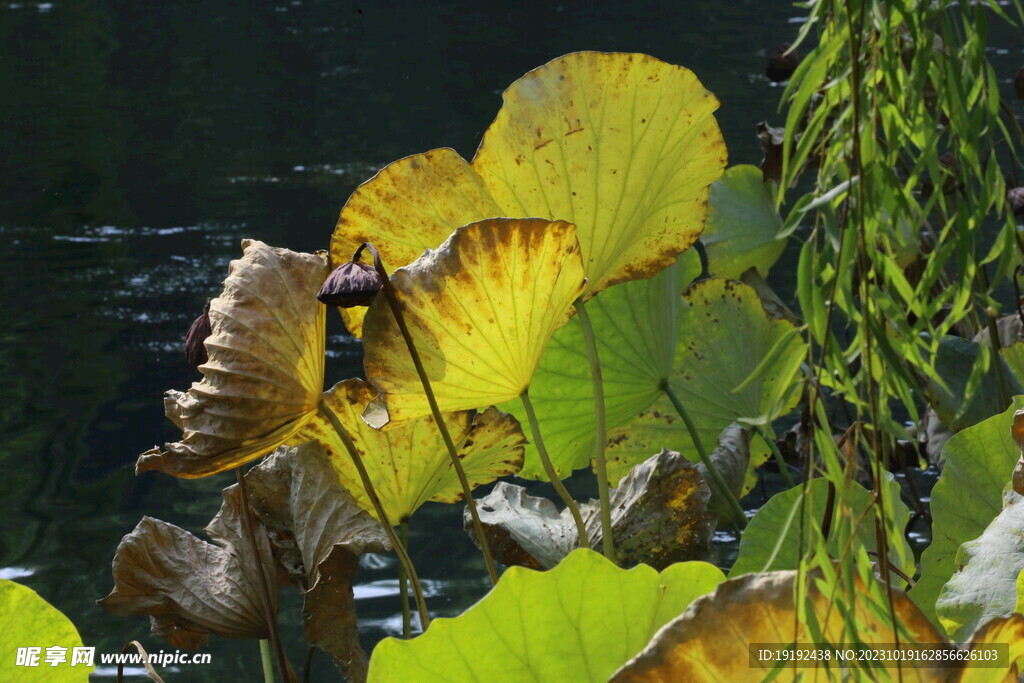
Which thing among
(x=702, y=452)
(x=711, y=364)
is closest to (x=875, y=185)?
(x=702, y=452)

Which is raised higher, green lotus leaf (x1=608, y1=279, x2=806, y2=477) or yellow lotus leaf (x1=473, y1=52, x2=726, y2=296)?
yellow lotus leaf (x1=473, y1=52, x2=726, y2=296)

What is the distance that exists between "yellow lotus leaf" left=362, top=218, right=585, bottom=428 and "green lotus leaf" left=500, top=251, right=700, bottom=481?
21 centimetres

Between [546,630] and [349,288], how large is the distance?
0.15 m

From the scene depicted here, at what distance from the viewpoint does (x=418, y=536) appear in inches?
39.4

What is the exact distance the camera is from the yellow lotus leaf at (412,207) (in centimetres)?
52

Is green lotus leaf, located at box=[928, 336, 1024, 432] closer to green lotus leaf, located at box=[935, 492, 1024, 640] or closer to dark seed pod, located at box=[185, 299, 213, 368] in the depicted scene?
green lotus leaf, located at box=[935, 492, 1024, 640]

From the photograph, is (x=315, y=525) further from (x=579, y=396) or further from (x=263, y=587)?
(x=579, y=396)

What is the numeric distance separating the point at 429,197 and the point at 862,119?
31 centimetres

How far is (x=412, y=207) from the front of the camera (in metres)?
0.54

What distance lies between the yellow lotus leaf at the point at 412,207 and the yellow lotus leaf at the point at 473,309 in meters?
0.07

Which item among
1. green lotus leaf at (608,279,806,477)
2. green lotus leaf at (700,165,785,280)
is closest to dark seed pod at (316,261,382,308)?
green lotus leaf at (608,279,806,477)

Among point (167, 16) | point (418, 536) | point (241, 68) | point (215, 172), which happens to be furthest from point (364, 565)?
point (167, 16)

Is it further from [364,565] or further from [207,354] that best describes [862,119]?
[364,565]

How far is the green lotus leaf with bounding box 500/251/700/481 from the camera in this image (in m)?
0.71
